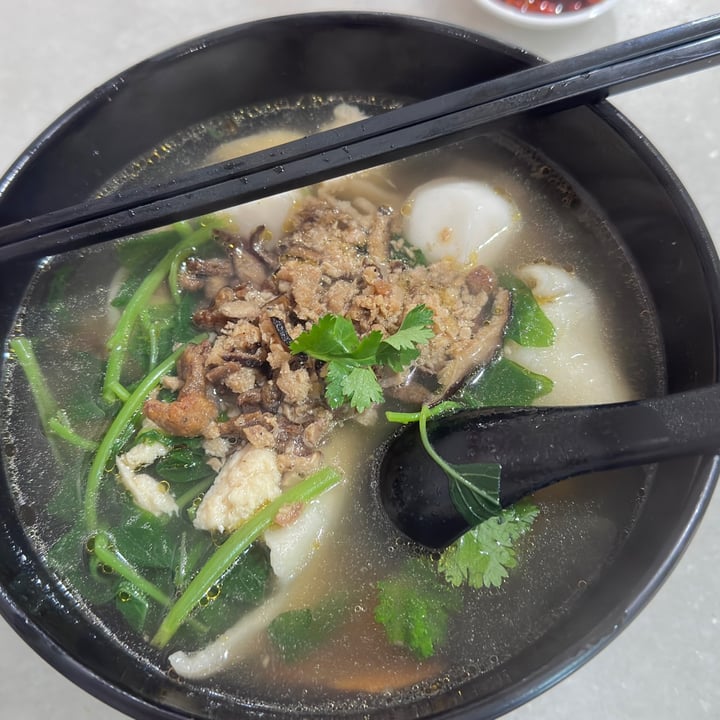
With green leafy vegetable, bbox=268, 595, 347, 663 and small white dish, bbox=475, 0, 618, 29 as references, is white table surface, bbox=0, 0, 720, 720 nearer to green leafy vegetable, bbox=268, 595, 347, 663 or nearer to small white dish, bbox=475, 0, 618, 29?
small white dish, bbox=475, 0, 618, 29

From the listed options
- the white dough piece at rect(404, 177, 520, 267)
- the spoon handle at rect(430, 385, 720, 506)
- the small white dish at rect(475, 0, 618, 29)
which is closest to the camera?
the spoon handle at rect(430, 385, 720, 506)

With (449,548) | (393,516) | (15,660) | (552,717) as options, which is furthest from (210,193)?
(552,717)

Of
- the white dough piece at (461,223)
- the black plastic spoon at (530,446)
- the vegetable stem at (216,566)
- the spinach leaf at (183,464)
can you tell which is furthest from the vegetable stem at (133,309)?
the black plastic spoon at (530,446)

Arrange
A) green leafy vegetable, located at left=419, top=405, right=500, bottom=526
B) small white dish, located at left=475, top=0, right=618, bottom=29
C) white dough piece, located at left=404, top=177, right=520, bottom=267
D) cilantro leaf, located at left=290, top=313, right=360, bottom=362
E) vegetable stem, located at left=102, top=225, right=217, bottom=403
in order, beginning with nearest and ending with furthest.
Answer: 1. green leafy vegetable, located at left=419, top=405, right=500, bottom=526
2. cilantro leaf, located at left=290, top=313, right=360, bottom=362
3. vegetable stem, located at left=102, top=225, right=217, bottom=403
4. white dough piece, located at left=404, top=177, right=520, bottom=267
5. small white dish, located at left=475, top=0, right=618, bottom=29

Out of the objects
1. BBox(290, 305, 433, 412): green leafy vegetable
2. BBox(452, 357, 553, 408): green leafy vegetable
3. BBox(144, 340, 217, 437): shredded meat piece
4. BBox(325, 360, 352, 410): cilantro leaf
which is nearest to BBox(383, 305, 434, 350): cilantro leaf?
BBox(290, 305, 433, 412): green leafy vegetable

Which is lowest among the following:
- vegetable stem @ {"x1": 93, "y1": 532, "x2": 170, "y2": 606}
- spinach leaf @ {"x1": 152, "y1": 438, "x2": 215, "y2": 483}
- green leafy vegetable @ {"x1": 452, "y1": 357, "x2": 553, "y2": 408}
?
vegetable stem @ {"x1": 93, "y1": 532, "x2": 170, "y2": 606}

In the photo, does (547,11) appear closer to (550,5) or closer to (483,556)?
(550,5)

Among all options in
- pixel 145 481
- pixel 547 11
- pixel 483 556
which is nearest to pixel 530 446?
pixel 483 556
